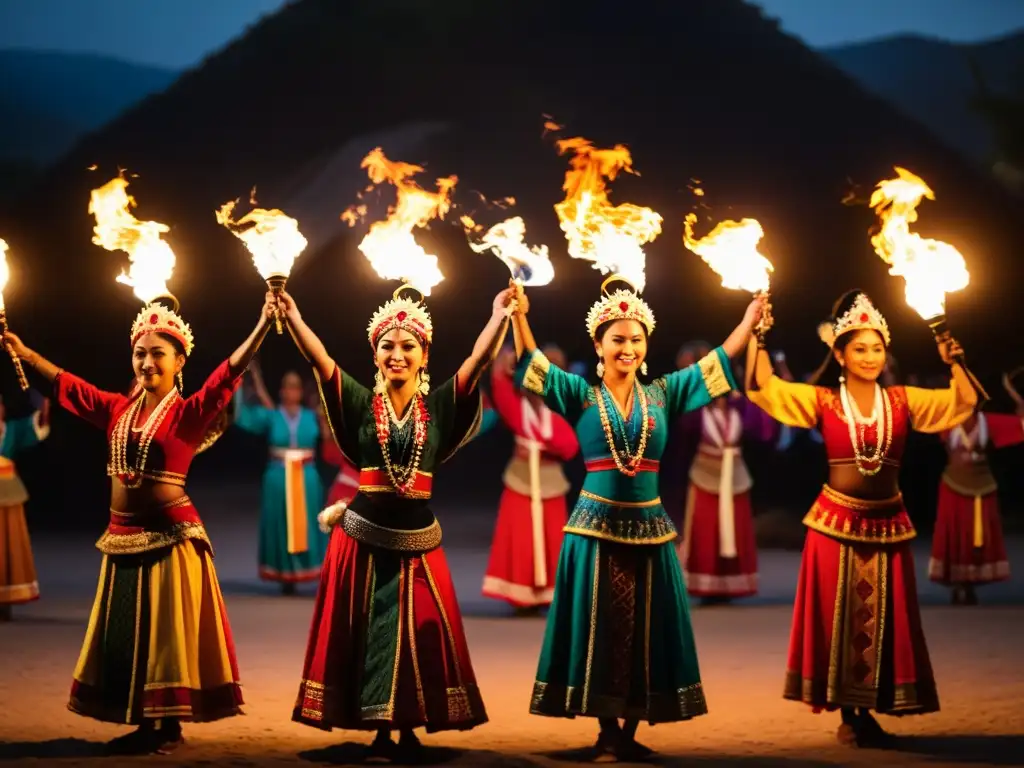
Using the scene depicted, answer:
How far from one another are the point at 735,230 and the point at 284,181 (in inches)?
480

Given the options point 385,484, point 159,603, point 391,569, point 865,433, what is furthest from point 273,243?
point 865,433

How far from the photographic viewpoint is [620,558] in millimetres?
6023

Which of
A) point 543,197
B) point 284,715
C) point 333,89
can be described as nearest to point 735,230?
point 284,715

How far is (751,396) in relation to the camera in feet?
21.1

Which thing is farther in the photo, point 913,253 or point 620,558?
point 913,253

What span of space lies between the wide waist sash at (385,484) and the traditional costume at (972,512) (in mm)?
6111

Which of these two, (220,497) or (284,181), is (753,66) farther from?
(220,497)

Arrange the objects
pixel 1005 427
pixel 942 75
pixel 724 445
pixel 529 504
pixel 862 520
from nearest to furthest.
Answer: pixel 862 520 → pixel 529 504 → pixel 724 445 → pixel 1005 427 → pixel 942 75

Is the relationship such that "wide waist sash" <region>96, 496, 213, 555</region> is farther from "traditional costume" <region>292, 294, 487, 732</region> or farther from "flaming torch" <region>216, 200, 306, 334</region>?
"flaming torch" <region>216, 200, 306, 334</region>

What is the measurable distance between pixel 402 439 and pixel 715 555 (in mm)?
5273

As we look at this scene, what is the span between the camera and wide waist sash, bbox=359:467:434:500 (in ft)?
19.4

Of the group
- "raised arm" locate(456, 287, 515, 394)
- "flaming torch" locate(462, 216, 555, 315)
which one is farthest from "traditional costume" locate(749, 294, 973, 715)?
"raised arm" locate(456, 287, 515, 394)

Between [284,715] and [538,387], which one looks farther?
[284,715]

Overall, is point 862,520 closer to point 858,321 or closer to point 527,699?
point 858,321
